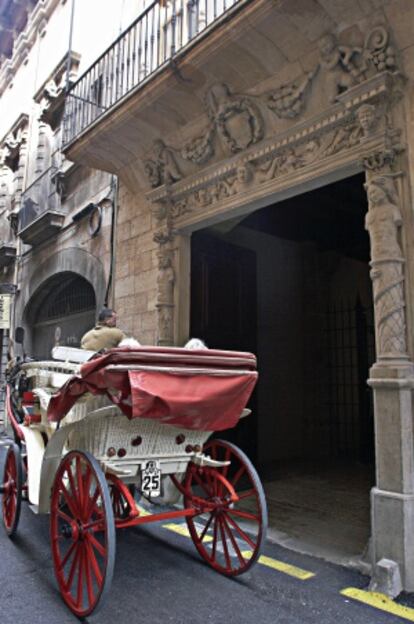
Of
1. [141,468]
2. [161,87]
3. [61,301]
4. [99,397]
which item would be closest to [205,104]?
[161,87]

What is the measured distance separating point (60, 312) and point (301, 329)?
551 cm

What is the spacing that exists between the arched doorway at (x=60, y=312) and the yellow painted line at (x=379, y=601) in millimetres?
6746

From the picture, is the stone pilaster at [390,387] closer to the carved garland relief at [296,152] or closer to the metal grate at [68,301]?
the carved garland relief at [296,152]

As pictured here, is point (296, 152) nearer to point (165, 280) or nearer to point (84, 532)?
point (165, 280)

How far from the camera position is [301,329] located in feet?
30.5

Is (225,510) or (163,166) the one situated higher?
(163,166)

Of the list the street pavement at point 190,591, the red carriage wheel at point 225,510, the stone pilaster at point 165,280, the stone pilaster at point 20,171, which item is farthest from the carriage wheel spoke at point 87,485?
the stone pilaster at point 20,171

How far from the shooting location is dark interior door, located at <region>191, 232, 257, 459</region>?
260 inches

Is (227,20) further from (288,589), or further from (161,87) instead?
(288,589)

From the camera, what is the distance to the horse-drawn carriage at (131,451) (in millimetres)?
2957

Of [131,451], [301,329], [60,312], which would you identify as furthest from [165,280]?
[60,312]

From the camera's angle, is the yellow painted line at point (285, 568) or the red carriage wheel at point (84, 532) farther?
the yellow painted line at point (285, 568)

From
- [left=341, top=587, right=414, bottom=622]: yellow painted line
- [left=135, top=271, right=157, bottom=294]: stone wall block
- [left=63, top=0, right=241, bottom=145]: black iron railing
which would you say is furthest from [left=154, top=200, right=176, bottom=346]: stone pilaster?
[left=341, top=587, right=414, bottom=622]: yellow painted line

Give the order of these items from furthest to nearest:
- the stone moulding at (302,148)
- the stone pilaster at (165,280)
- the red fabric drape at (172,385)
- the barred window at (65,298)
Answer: the barred window at (65,298)
the stone pilaster at (165,280)
the stone moulding at (302,148)
the red fabric drape at (172,385)
